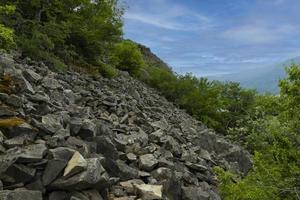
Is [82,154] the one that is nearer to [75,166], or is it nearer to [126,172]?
[75,166]

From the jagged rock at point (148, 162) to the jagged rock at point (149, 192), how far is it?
198 centimetres

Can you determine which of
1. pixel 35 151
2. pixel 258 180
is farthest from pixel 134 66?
pixel 35 151

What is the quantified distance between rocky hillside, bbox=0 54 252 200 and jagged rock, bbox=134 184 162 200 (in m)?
0.03

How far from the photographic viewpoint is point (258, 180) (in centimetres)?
1588

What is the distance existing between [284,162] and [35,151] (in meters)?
8.16

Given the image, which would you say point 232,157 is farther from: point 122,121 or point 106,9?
point 106,9

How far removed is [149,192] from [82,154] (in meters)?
2.14

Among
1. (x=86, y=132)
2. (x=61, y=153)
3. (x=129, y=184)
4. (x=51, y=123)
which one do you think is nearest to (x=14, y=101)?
(x=51, y=123)

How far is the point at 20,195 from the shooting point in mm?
9539

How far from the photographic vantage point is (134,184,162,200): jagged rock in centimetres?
1253

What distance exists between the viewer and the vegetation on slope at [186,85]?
14.8m

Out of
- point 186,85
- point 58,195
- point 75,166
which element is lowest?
point 58,195

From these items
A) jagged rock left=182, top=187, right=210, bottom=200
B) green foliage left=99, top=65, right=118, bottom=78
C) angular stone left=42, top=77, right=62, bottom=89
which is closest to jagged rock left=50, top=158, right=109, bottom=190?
jagged rock left=182, top=187, right=210, bottom=200

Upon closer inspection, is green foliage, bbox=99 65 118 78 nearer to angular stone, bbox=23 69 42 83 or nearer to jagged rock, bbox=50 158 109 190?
angular stone, bbox=23 69 42 83
